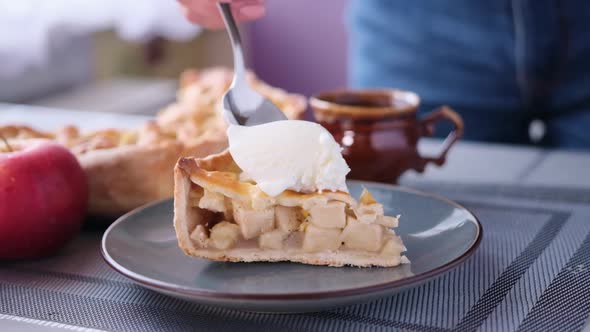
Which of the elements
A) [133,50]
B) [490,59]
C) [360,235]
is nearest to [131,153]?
[360,235]

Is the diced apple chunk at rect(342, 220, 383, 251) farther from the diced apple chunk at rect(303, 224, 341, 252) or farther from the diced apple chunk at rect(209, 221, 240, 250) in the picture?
the diced apple chunk at rect(209, 221, 240, 250)

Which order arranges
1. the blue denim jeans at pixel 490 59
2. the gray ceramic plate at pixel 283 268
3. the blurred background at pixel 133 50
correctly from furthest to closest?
the blurred background at pixel 133 50 < the blue denim jeans at pixel 490 59 < the gray ceramic plate at pixel 283 268

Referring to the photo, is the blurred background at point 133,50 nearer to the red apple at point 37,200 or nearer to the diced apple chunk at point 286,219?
the red apple at point 37,200

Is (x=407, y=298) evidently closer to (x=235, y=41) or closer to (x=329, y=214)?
(x=329, y=214)

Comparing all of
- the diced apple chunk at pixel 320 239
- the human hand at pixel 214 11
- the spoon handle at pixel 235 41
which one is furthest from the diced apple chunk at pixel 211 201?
the human hand at pixel 214 11

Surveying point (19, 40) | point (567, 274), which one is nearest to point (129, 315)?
point (567, 274)

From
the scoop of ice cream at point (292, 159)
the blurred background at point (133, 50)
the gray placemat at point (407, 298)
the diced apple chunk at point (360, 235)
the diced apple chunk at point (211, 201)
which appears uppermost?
the scoop of ice cream at point (292, 159)

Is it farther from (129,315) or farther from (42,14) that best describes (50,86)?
(129,315)
